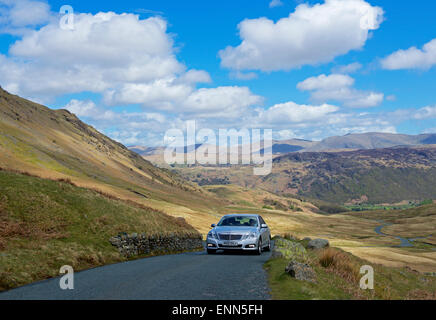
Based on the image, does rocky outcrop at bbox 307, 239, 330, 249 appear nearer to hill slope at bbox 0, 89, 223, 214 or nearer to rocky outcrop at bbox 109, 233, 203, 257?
rocky outcrop at bbox 109, 233, 203, 257

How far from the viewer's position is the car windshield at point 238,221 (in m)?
21.3

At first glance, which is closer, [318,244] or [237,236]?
[237,236]

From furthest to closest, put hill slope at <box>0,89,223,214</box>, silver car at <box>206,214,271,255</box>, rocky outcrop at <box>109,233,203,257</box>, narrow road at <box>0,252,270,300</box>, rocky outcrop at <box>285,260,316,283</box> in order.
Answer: hill slope at <box>0,89,223,214</box>
rocky outcrop at <box>109,233,203,257</box>
silver car at <box>206,214,271,255</box>
rocky outcrop at <box>285,260,316,283</box>
narrow road at <box>0,252,270,300</box>

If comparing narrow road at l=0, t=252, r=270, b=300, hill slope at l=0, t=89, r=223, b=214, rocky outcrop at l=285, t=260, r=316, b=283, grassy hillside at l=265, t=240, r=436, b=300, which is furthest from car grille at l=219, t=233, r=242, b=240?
hill slope at l=0, t=89, r=223, b=214

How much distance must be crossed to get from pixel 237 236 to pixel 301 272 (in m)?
8.25

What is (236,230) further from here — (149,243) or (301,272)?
(301,272)

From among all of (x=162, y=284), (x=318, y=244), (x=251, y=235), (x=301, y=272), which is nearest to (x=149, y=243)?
(x=251, y=235)

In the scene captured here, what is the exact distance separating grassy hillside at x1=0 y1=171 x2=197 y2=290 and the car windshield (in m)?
5.14

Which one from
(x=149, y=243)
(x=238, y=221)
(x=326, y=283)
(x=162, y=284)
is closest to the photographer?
(x=162, y=284)

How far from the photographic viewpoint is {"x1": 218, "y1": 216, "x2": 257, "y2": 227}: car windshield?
21.3 metres

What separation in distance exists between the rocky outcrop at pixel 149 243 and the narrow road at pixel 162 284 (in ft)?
17.0

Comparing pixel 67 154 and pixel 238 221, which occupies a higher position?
pixel 67 154

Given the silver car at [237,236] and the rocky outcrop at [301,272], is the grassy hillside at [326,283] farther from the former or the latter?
the silver car at [237,236]

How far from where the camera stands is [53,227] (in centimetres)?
1931
